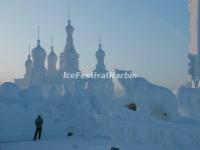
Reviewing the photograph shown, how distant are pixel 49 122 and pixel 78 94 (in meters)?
2.78

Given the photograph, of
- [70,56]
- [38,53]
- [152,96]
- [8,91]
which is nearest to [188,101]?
[152,96]

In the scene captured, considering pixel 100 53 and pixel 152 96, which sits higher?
pixel 100 53

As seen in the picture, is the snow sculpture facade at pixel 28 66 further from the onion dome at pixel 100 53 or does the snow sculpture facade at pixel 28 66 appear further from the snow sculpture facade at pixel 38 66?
the onion dome at pixel 100 53

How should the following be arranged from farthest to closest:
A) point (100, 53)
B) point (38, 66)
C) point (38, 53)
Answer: point (38, 66) < point (38, 53) < point (100, 53)

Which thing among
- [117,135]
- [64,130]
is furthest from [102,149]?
[64,130]

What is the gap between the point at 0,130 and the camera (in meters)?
19.9

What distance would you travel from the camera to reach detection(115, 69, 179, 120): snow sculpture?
25969 mm

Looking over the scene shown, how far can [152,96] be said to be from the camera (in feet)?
86.1

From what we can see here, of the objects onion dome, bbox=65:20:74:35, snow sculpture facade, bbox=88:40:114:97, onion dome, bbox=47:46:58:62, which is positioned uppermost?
onion dome, bbox=65:20:74:35

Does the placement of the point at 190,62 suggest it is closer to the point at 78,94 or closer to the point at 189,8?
the point at 189,8

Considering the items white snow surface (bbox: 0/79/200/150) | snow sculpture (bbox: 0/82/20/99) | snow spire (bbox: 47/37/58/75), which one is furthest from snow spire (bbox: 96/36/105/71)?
white snow surface (bbox: 0/79/200/150)

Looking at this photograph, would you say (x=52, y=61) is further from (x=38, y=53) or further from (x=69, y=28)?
(x=69, y=28)

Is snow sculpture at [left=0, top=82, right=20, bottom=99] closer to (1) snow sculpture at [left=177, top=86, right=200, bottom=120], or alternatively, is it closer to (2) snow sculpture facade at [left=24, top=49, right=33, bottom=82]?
(1) snow sculpture at [left=177, top=86, right=200, bottom=120]

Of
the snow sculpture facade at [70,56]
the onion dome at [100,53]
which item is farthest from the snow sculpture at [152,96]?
the snow sculpture facade at [70,56]
